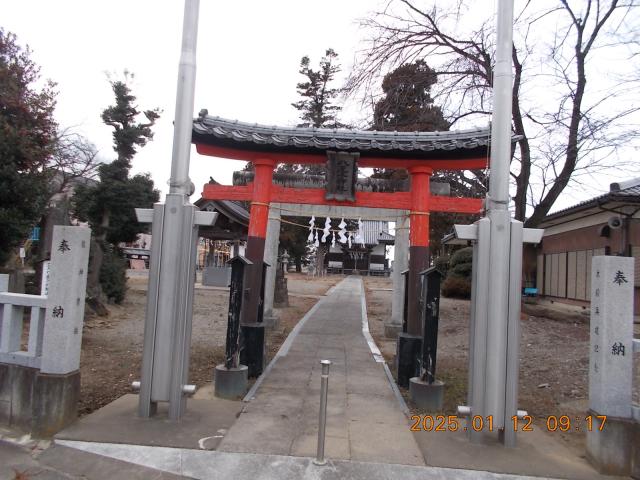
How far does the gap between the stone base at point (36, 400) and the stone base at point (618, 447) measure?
5.22 m

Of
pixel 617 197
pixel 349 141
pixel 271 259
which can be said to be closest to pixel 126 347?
pixel 271 259

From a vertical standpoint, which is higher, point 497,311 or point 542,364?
point 497,311

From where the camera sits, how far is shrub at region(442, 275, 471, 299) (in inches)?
859

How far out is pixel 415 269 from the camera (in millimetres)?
8164

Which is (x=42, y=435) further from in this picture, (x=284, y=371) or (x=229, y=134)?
(x=229, y=134)

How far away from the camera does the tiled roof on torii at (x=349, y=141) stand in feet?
27.4

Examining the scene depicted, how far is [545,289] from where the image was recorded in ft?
71.6

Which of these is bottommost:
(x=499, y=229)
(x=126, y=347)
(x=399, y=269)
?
(x=126, y=347)

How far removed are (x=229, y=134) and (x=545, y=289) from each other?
18.8 meters

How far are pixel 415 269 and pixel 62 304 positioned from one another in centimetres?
554

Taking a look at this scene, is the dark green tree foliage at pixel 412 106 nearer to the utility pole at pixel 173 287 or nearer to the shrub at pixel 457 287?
the shrub at pixel 457 287

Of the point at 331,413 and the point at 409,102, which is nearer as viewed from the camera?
the point at 331,413

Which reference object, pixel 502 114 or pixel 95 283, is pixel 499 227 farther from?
pixel 95 283
